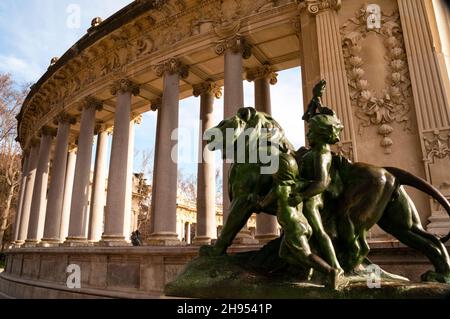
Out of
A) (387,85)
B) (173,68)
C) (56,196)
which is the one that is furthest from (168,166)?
(56,196)

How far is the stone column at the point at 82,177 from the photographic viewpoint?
22.5 meters

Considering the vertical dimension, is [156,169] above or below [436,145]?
above

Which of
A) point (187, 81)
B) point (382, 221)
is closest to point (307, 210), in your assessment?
point (382, 221)

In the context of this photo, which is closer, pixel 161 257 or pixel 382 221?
pixel 382 221

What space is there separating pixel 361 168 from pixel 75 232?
21.7 metres

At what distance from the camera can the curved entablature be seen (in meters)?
18.0

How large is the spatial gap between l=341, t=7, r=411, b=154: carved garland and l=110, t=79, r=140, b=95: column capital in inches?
551

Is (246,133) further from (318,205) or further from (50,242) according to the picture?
(50,242)

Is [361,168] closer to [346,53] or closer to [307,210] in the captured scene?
[307,210]

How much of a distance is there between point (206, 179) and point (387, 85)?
1163cm

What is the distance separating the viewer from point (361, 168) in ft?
16.3

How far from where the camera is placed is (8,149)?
4644 cm

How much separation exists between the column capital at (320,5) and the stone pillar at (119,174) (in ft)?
41.3

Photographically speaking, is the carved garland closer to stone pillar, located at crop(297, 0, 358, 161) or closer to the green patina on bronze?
stone pillar, located at crop(297, 0, 358, 161)
